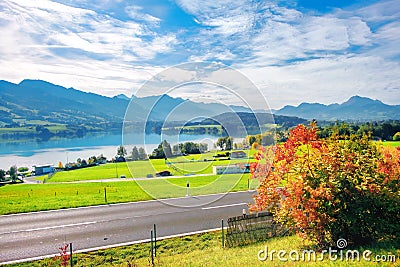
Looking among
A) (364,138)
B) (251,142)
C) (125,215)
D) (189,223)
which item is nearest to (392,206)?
(364,138)

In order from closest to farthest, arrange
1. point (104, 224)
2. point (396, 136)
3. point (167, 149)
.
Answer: point (167, 149), point (104, 224), point (396, 136)

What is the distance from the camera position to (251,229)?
1177 cm

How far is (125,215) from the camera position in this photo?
16391 mm

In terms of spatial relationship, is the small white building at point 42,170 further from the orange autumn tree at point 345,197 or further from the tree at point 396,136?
the orange autumn tree at point 345,197

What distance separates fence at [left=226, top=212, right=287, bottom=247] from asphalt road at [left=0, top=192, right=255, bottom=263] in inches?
101

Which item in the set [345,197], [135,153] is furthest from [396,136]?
[135,153]

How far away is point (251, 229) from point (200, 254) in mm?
2498

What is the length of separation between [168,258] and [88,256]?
116 inches

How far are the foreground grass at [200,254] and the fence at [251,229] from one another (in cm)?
47

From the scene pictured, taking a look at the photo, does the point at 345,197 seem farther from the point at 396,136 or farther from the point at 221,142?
the point at 396,136

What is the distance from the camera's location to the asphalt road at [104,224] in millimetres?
12086

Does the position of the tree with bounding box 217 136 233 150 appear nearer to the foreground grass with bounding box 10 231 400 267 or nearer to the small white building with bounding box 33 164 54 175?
the foreground grass with bounding box 10 231 400 267

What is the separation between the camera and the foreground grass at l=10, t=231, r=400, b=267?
297 inches

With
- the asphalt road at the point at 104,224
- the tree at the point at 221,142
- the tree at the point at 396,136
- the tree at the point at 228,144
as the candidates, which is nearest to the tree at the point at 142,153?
the tree at the point at 221,142
